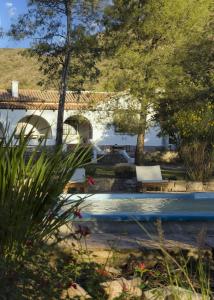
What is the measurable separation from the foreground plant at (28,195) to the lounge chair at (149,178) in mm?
8704

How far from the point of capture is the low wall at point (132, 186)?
39.5ft

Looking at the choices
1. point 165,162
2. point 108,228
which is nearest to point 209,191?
point 108,228

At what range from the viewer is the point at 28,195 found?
10.1 feet

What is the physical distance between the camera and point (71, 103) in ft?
114

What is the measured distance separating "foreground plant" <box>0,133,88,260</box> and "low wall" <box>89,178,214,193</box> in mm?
8979

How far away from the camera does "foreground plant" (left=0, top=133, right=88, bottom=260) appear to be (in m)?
3.01

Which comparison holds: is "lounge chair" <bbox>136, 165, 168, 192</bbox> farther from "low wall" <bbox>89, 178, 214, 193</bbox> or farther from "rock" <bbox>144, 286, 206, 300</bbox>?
"rock" <bbox>144, 286, 206, 300</bbox>

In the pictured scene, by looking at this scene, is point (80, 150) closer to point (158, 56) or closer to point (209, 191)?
point (209, 191)

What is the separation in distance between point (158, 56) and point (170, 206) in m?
8.12

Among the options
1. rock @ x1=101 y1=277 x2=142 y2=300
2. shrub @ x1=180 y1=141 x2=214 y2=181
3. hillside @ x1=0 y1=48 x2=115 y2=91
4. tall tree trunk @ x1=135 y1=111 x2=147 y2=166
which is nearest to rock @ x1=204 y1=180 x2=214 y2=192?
shrub @ x1=180 y1=141 x2=214 y2=181

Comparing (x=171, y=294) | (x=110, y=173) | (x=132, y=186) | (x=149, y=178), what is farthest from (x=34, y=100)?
(x=171, y=294)

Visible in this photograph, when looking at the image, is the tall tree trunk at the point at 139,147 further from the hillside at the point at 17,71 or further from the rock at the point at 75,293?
the hillside at the point at 17,71

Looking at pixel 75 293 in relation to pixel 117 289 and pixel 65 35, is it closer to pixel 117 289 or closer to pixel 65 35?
pixel 117 289

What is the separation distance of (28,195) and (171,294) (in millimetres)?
1016
